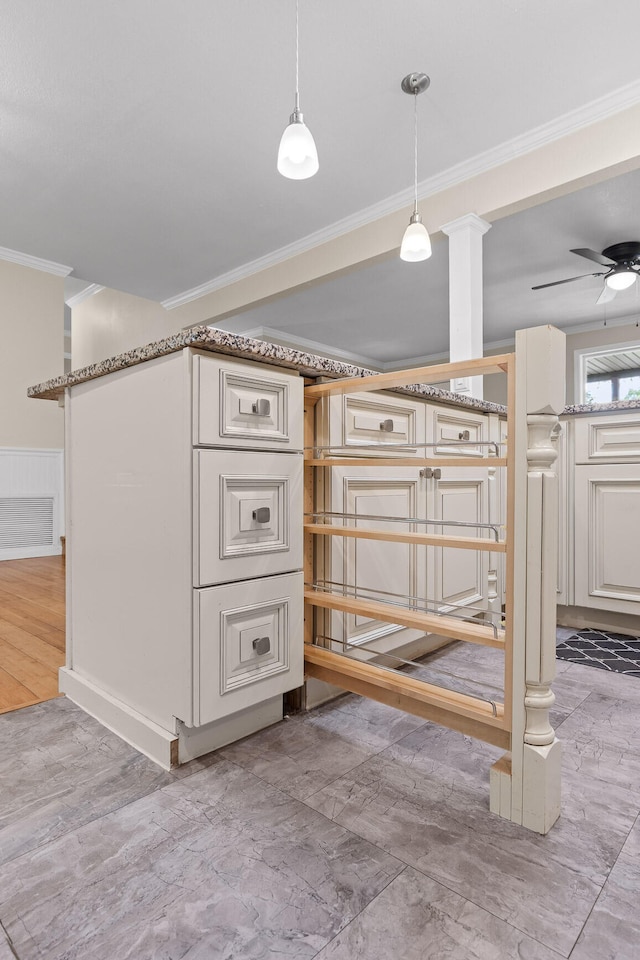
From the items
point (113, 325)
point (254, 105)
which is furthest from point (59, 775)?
point (113, 325)

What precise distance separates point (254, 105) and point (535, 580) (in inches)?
111

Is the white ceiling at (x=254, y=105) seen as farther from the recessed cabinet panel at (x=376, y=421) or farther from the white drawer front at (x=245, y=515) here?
the white drawer front at (x=245, y=515)

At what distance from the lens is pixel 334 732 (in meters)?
1.21

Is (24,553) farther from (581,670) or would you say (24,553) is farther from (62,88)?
(581,670)

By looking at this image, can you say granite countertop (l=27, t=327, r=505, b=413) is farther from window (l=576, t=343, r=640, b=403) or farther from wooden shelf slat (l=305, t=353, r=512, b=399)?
window (l=576, t=343, r=640, b=403)

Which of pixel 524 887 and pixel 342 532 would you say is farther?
pixel 342 532

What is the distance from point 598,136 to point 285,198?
187 centimetres

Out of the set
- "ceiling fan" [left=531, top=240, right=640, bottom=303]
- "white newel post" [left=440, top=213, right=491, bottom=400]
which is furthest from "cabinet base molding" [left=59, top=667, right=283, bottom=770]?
"ceiling fan" [left=531, top=240, right=640, bottom=303]

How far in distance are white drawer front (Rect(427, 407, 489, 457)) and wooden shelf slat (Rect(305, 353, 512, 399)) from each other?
19.2 inches

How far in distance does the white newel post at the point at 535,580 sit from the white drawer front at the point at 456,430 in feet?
2.23

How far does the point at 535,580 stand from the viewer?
879 millimetres

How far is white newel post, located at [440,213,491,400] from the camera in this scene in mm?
3176

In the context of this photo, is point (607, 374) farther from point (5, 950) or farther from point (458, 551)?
point (5, 950)

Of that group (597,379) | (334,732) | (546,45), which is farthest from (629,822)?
(597,379)
